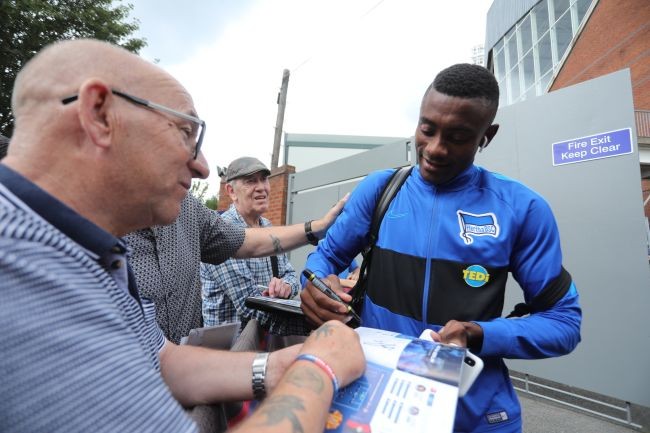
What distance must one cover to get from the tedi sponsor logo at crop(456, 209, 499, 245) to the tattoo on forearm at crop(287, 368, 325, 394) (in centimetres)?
86

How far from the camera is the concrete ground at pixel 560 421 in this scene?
340 cm

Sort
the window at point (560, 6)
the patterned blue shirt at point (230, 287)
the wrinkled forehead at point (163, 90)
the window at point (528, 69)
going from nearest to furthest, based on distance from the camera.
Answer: the wrinkled forehead at point (163, 90)
the patterned blue shirt at point (230, 287)
the window at point (560, 6)
the window at point (528, 69)

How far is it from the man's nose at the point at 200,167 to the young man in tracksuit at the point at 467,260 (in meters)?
0.62

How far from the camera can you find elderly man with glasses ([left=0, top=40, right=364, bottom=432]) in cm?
57

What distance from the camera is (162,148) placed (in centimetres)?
101

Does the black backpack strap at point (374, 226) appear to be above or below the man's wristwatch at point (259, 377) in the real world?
above

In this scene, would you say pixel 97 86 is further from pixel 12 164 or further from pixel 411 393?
pixel 411 393

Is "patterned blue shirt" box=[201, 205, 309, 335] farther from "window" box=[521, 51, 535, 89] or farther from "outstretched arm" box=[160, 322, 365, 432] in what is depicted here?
"window" box=[521, 51, 535, 89]

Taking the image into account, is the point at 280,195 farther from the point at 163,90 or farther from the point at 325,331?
the point at 325,331

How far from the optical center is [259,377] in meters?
1.12

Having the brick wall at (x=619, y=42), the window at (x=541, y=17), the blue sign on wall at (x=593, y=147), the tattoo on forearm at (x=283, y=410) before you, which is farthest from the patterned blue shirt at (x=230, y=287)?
the window at (x=541, y=17)

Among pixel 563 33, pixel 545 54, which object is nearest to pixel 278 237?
pixel 563 33

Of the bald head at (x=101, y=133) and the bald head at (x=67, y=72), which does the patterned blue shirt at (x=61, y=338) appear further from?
the bald head at (x=67, y=72)

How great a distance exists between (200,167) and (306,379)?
79 cm
